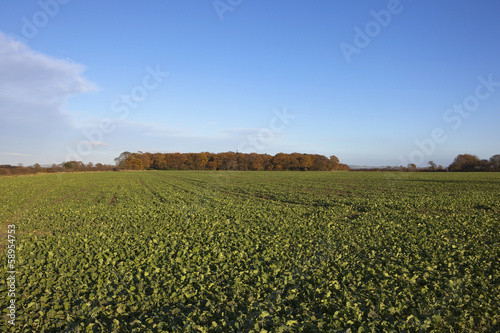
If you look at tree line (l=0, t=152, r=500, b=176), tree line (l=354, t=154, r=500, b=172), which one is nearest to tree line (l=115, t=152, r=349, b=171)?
tree line (l=0, t=152, r=500, b=176)

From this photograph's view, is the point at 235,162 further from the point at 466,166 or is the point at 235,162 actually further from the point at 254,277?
the point at 254,277

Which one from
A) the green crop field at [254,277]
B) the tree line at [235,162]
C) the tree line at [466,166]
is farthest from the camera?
the tree line at [235,162]

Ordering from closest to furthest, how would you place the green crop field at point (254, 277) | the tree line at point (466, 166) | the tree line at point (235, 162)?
1. the green crop field at point (254, 277)
2. the tree line at point (466, 166)
3. the tree line at point (235, 162)

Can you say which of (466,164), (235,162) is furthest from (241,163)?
(466,164)

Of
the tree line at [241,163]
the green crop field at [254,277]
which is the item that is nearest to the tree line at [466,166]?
the tree line at [241,163]

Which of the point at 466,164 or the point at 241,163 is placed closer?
the point at 466,164

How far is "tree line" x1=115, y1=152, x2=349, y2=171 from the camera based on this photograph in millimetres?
149000

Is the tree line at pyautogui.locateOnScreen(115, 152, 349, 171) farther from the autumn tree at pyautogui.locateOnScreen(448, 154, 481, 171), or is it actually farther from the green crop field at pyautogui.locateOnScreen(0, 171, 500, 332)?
the green crop field at pyautogui.locateOnScreen(0, 171, 500, 332)

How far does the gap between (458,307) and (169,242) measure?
381 inches

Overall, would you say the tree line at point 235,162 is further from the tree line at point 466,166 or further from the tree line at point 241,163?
the tree line at point 466,166

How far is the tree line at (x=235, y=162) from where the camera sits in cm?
14900

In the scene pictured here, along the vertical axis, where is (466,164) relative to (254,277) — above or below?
above

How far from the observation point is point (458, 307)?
6.46m

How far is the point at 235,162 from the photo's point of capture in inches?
5974
